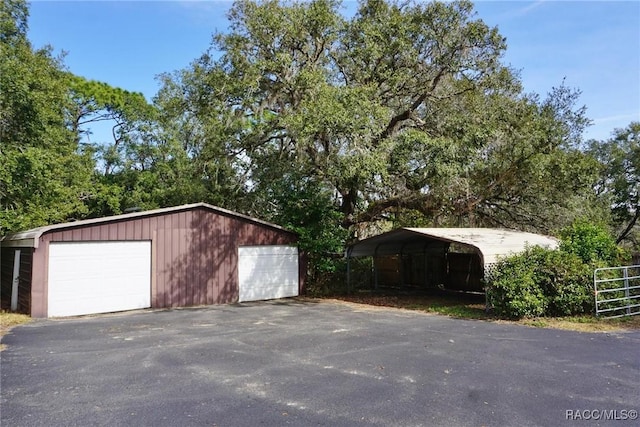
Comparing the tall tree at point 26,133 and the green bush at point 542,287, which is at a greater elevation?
the tall tree at point 26,133

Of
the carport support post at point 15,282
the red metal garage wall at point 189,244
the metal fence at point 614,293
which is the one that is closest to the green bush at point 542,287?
the metal fence at point 614,293

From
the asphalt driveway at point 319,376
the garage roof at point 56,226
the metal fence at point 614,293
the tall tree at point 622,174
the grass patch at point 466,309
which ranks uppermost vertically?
the tall tree at point 622,174

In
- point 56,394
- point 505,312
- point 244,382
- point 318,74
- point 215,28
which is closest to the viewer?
point 56,394

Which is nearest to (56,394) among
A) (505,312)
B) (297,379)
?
(297,379)

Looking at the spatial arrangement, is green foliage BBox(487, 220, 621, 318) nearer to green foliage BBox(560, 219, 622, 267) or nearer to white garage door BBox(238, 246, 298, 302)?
green foliage BBox(560, 219, 622, 267)

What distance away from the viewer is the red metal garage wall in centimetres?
1225

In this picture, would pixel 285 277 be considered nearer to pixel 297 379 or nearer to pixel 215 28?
pixel 215 28

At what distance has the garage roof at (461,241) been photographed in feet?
39.0

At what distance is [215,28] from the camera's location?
15141 millimetres

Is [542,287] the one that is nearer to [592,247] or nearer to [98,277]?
[592,247]

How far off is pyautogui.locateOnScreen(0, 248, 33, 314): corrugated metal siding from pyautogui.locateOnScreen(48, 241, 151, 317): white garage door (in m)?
0.63

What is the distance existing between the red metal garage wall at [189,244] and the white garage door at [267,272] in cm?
29

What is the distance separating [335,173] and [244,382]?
9.01 m

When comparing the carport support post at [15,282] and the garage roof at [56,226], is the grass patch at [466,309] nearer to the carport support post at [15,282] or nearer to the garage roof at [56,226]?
the garage roof at [56,226]
